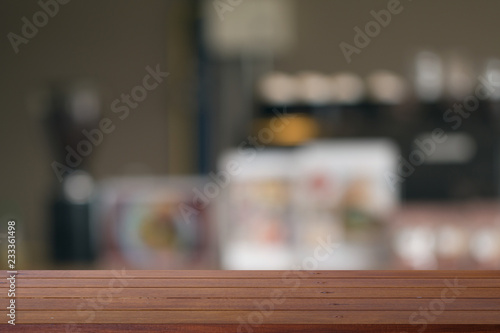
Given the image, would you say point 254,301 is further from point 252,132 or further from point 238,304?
point 252,132

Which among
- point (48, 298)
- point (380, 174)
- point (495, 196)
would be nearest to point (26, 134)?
point (380, 174)

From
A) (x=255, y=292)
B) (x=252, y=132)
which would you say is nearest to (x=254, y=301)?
(x=255, y=292)

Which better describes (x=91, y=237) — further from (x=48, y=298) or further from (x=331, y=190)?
(x=48, y=298)

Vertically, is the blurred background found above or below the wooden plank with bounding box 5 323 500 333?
above

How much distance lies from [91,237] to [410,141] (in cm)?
163

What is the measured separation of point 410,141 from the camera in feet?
12.5

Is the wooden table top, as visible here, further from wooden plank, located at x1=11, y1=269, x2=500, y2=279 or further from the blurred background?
the blurred background

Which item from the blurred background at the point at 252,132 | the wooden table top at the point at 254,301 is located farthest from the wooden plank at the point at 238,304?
the blurred background at the point at 252,132

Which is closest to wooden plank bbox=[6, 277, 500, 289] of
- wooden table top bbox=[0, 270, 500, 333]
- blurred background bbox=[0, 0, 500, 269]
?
wooden table top bbox=[0, 270, 500, 333]

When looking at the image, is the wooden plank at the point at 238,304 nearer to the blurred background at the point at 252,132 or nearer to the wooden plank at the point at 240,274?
the wooden plank at the point at 240,274

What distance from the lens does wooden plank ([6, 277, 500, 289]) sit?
282mm

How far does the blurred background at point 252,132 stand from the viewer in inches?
122

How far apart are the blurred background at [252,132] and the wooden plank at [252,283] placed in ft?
8.64

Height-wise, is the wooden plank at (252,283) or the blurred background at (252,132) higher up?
the blurred background at (252,132)
